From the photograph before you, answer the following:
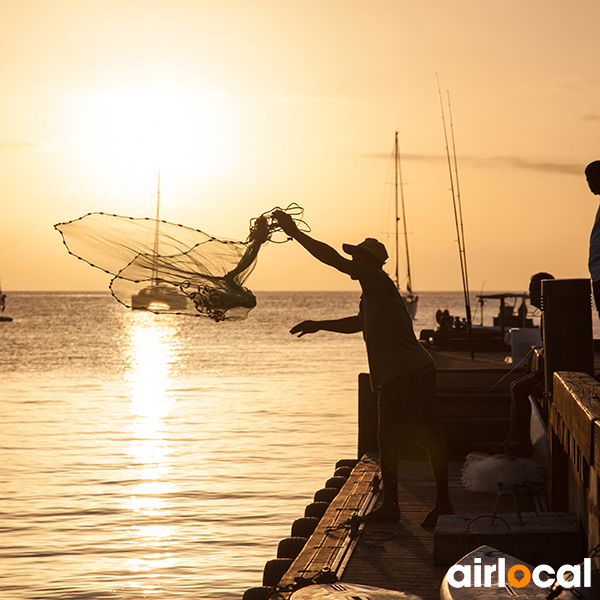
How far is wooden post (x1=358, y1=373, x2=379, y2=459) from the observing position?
31.9 ft

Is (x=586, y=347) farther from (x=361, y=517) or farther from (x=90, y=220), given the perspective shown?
(x=90, y=220)

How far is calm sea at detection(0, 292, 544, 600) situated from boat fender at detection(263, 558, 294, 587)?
2.18 metres

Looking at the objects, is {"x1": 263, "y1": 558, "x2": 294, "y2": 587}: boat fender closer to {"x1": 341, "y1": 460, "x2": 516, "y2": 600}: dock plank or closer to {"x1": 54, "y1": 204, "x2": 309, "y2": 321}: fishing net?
{"x1": 341, "y1": 460, "x2": 516, "y2": 600}: dock plank

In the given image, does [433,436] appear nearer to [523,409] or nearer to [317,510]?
[523,409]

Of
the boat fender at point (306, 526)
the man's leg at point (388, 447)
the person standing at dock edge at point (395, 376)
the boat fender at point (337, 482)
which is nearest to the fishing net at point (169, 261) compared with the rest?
the person standing at dock edge at point (395, 376)

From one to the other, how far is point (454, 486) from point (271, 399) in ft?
58.6

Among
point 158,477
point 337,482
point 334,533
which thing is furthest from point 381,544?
point 158,477

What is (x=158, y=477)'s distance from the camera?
47.5 ft

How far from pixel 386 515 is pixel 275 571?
113cm

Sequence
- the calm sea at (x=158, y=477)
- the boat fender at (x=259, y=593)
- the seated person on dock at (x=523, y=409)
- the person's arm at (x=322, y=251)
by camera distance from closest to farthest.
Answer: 1. the person's arm at (x=322, y=251)
2. the boat fender at (x=259, y=593)
3. the seated person on dock at (x=523, y=409)
4. the calm sea at (x=158, y=477)

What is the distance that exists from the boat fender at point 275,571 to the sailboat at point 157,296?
241 cm

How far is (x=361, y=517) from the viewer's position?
21.8 feet

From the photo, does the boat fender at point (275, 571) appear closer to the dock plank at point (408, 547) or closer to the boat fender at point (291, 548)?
the boat fender at point (291, 548)

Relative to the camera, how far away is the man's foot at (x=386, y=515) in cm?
663
